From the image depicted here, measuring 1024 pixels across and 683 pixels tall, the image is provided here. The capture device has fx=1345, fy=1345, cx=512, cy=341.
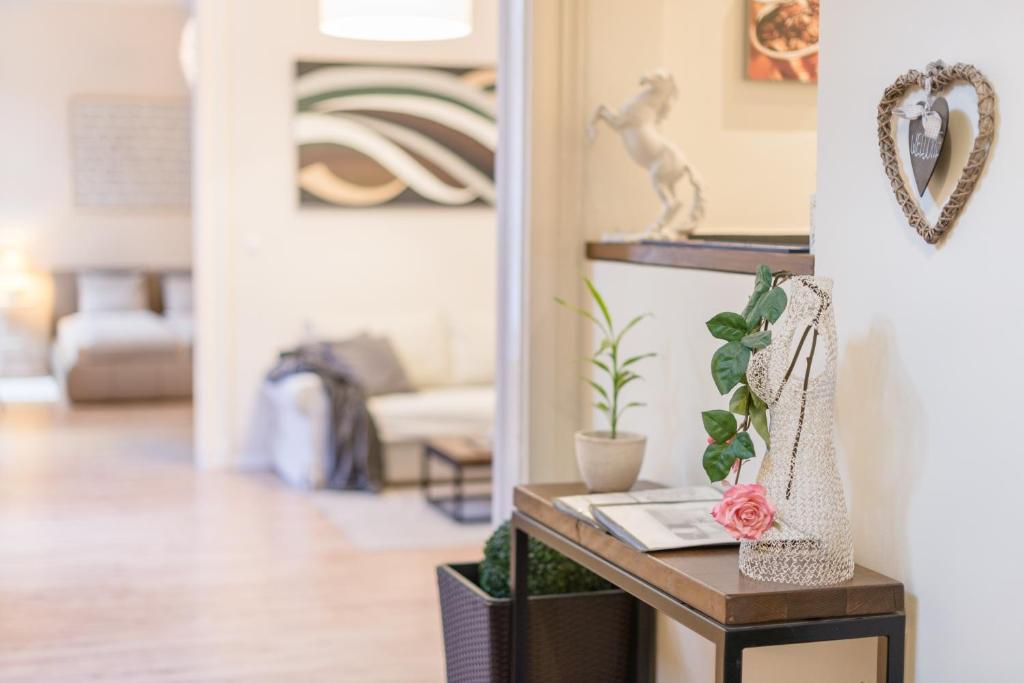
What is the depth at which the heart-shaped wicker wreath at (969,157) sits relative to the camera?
1.91 m

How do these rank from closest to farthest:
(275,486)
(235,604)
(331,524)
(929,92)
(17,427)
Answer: (929,92)
(235,604)
(331,524)
(275,486)
(17,427)

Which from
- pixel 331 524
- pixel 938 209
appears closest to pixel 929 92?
pixel 938 209

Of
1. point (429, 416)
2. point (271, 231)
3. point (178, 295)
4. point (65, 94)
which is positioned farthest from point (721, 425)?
point (65, 94)

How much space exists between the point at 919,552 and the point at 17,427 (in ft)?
23.4

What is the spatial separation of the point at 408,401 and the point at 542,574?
3435 mm

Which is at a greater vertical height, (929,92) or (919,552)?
(929,92)

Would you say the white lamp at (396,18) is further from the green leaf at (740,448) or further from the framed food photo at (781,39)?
the green leaf at (740,448)

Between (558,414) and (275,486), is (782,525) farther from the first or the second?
(275,486)

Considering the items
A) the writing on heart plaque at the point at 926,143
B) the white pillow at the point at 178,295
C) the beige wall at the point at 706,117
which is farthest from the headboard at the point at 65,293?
the writing on heart plaque at the point at 926,143

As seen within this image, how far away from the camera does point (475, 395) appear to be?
6.54 m

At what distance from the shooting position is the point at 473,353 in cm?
683

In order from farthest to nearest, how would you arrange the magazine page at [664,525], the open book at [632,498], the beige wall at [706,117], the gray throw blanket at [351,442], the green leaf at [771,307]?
the gray throw blanket at [351,442], the beige wall at [706,117], the open book at [632,498], the magazine page at [664,525], the green leaf at [771,307]

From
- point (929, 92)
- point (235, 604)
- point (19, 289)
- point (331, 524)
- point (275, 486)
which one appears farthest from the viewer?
point (19, 289)

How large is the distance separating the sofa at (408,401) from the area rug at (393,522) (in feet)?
0.68
